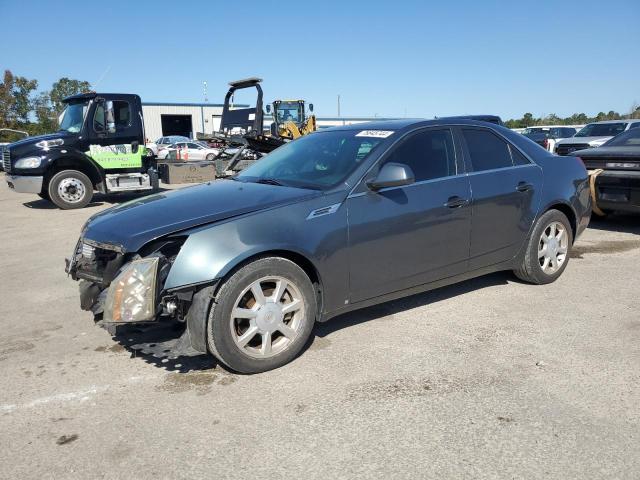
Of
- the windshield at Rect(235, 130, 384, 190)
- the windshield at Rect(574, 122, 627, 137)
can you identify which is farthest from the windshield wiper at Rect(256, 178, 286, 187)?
the windshield at Rect(574, 122, 627, 137)

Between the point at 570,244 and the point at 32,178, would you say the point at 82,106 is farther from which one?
the point at 570,244

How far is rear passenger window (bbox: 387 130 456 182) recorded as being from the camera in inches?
162

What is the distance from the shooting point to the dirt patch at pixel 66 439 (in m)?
2.65

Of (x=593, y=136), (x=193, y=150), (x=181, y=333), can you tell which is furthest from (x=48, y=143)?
(x=193, y=150)

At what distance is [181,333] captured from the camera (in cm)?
379

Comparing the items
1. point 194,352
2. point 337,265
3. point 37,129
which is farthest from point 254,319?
point 37,129

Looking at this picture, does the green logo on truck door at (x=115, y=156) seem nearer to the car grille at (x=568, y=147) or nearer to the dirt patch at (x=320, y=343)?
the dirt patch at (x=320, y=343)

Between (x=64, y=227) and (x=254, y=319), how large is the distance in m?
7.27

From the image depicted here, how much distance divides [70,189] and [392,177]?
10.0 meters

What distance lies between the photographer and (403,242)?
12.8 ft

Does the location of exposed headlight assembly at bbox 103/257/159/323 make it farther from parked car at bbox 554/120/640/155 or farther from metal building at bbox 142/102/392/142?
metal building at bbox 142/102/392/142

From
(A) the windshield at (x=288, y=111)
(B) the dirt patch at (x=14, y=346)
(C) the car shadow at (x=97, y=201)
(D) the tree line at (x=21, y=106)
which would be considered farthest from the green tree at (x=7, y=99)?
(B) the dirt patch at (x=14, y=346)

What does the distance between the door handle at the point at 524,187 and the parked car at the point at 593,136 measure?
11020 millimetres

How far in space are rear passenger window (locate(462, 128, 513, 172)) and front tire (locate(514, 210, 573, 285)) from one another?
0.72 m
